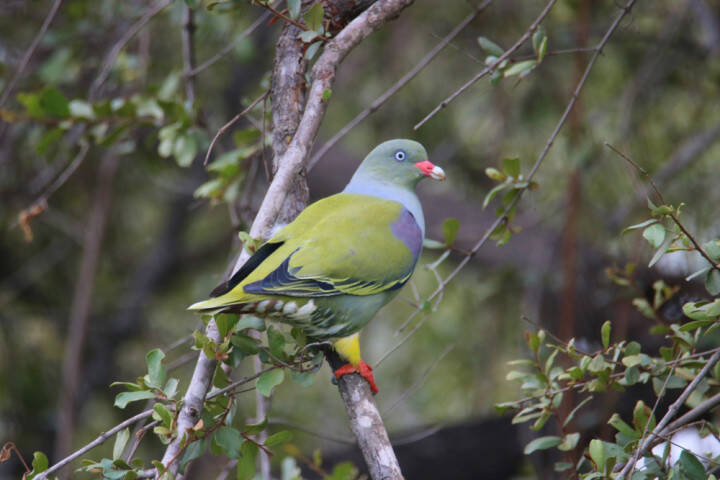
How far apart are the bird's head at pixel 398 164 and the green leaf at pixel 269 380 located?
1.13 metres

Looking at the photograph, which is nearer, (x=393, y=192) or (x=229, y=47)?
(x=393, y=192)

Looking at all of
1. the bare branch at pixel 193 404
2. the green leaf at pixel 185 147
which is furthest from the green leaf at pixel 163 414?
the green leaf at pixel 185 147

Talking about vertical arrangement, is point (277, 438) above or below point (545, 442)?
above

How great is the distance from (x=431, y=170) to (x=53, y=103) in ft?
5.22

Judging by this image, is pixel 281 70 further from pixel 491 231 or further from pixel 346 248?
pixel 491 231

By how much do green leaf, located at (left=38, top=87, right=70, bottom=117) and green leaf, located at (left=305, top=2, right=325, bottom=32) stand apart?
1.29 metres

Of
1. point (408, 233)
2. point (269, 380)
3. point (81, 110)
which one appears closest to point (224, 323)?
point (269, 380)

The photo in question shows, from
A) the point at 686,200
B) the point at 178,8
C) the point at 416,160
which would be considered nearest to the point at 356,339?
the point at 416,160

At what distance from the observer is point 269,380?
7.19 feet

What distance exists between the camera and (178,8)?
3818 mm

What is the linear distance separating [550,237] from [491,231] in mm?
2571

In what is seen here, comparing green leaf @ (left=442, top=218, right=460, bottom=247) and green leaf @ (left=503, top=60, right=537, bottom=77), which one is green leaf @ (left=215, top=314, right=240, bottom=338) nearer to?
green leaf @ (left=442, top=218, right=460, bottom=247)

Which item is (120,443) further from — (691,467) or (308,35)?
(691,467)

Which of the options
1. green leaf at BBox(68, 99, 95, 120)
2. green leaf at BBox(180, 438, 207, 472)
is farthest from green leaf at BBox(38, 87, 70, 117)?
green leaf at BBox(180, 438, 207, 472)
